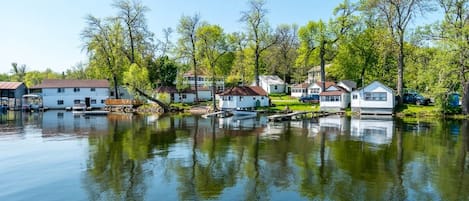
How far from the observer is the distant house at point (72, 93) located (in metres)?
64.0

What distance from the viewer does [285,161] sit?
1727 cm

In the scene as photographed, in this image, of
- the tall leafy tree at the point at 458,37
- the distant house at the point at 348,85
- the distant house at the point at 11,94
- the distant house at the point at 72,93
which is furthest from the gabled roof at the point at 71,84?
the tall leafy tree at the point at 458,37

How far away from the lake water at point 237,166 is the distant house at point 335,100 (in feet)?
70.1

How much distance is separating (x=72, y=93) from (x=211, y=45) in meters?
29.2

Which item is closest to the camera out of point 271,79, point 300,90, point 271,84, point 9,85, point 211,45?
point 211,45

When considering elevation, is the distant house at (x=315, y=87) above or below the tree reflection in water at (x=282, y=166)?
above

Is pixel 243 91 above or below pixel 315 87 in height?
below

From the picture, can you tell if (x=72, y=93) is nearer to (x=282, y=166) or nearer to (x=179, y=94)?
(x=179, y=94)

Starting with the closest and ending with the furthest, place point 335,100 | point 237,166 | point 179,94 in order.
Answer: point 237,166
point 335,100
point 179,94

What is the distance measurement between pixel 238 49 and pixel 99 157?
44734mm

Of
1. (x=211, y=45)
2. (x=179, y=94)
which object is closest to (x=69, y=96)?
(x=179, y=94)

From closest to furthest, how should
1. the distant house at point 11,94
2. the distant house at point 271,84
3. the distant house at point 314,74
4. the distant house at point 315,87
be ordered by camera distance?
the distant house at point 315,87, the distant house at point 11,94, the distant house at point 271,84, the distant house at point 314,74

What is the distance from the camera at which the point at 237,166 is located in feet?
53.8

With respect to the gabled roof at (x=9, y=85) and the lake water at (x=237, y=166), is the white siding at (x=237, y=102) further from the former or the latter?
the gabled roof at (x=9, y=85)
